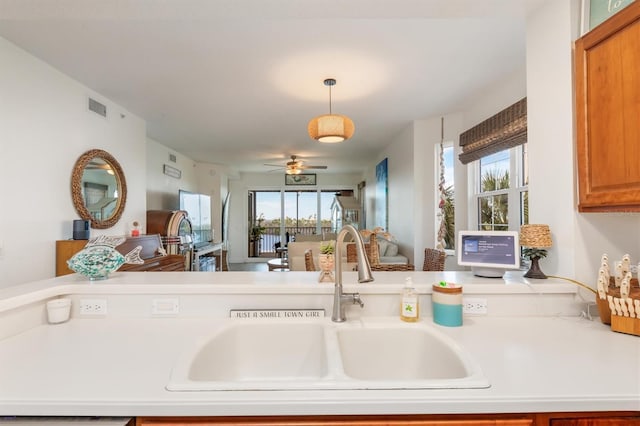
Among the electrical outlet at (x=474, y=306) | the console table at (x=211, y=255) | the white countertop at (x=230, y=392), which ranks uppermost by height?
the electrical outlet at (x=474, y=306)

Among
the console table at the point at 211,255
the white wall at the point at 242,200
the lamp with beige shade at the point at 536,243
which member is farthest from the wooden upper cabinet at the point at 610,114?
the white wall at the point at 242,200

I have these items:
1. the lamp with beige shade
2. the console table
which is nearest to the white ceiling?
the lamp with beige shade

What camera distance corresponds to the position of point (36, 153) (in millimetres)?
2781

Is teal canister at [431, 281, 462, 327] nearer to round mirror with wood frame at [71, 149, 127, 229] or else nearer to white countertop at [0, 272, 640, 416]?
white countertop at [0, 272, 640, 416]

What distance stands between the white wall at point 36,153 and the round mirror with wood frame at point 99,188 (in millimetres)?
71

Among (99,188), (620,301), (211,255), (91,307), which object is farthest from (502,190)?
(211,255)

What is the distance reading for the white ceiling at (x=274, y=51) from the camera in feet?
5.81

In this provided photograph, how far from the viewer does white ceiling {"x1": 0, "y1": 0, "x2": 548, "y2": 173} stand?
1771 mm

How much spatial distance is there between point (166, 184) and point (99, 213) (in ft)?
8.34

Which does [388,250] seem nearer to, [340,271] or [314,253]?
[314,253]

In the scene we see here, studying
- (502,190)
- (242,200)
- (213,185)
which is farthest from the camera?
(242,200)

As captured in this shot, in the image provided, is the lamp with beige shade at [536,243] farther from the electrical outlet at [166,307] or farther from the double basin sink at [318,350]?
the electrical outlet at [166,307]

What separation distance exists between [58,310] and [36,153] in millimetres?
2176

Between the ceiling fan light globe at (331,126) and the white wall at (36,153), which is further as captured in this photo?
the ceiling fan light globe at (331,126)
